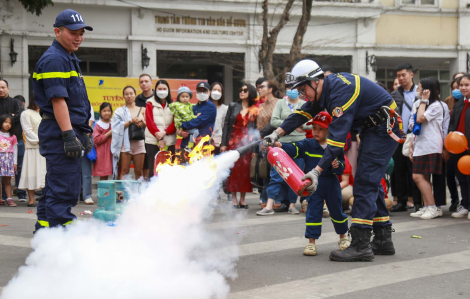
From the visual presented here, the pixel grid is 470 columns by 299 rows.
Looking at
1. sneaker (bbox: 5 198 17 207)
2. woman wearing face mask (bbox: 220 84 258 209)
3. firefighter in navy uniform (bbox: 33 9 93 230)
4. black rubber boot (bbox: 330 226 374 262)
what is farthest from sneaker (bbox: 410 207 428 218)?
sneaker (bbox: 5 198 17 207)

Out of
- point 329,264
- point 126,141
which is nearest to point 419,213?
point 329,264

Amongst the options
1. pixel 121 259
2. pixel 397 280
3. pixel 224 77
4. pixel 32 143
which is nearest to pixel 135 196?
pixel 121 259

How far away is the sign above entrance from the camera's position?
69.7 feet

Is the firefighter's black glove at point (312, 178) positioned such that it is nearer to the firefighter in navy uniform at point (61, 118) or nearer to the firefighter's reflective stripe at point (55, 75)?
the firefighter in navy uniform at point (61, 118)

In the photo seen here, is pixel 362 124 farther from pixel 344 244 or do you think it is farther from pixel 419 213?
pixel 419 213

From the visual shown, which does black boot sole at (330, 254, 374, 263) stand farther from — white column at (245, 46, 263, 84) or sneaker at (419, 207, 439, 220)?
white column at (245, 46, 263, 84)

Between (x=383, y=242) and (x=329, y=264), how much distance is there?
80 cm

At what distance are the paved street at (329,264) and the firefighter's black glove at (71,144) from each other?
3.97ft

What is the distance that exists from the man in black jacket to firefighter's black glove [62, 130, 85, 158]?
615 centimetres

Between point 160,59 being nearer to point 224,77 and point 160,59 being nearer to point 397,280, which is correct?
point 224,77

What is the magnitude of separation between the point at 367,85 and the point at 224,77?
17.9 m

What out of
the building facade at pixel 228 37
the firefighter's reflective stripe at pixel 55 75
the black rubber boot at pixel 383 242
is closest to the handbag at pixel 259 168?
the black rubber boot at pixel 383 242

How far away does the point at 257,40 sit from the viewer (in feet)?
72.1

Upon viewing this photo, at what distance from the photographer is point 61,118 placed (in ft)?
15.8
